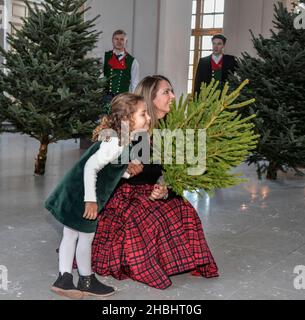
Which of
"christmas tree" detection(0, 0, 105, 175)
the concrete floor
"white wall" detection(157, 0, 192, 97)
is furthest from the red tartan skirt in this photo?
"white wall" detection(157, 0, 192, 97)

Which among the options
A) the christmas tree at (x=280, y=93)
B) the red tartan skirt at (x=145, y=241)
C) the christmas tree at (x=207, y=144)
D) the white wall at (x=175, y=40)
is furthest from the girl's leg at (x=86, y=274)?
the white wall at (x=175, y=40)

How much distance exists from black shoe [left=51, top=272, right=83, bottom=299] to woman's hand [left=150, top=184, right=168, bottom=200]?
665 mm

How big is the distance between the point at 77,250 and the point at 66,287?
0.20 m

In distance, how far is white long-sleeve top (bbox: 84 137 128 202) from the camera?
8.92 feet

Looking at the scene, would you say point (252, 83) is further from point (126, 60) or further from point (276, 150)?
point (126, 60)

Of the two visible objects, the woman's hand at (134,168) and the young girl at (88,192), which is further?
the woman's hand at (134,168)

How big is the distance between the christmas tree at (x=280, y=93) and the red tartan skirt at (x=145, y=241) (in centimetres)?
311

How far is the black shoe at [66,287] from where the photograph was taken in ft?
9.29

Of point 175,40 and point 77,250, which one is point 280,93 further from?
point 175,40

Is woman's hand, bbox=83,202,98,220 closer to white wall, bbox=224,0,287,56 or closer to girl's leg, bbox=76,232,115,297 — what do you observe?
girl's leg, bbox=76,232,115,297

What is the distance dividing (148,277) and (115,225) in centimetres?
37

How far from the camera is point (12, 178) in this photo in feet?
20.5

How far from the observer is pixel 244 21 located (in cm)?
1328

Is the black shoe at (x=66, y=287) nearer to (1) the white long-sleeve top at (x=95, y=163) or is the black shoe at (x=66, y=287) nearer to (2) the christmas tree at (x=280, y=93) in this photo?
(1) the white long-sleeve top at (x=95, y=163)
